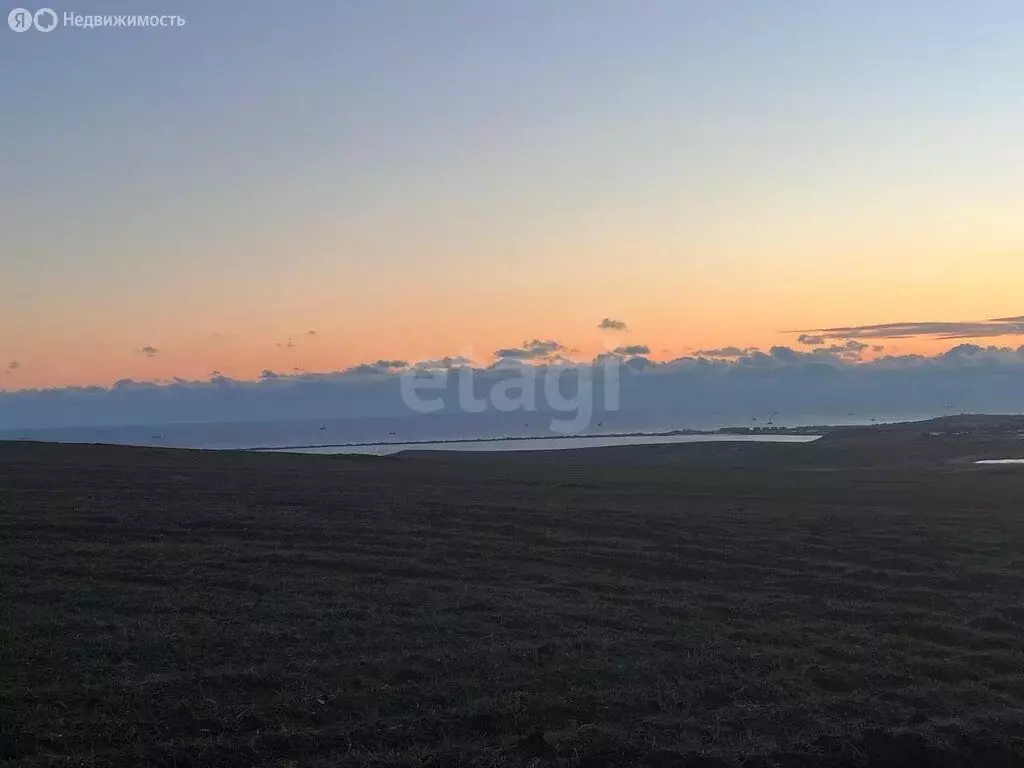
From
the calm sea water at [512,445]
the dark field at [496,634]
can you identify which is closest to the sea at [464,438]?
the calm sea water at [512,445]

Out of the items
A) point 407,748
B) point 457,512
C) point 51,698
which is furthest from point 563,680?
point 457,512

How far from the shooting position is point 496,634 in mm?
10008

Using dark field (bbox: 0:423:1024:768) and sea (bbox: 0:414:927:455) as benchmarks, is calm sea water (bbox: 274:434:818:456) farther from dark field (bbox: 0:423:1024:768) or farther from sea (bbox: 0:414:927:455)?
dark field (bbox: 0:423:1024:768)

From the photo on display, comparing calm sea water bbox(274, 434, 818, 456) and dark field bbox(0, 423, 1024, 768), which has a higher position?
dark field bbox(0, 423, 1024, 768)

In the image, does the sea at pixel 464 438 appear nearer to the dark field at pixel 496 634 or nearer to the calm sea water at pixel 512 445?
the calm sea water at pixel 512 445

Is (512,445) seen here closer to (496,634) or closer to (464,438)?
(464,438)

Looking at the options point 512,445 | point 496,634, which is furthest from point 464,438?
point 496,634

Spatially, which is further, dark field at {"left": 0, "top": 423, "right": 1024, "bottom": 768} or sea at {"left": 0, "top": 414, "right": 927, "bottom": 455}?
sea at {"left": 0, "top": 414, "right": 927, "bottom": 455}

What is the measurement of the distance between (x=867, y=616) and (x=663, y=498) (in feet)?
39.1

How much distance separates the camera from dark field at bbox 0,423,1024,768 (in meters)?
7.31

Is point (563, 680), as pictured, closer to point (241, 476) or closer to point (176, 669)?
point (176, 669)

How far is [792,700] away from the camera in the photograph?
848 centimetres

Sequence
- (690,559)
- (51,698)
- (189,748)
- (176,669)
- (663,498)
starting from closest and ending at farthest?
(189,748), (51,698), (176,669), (690,559), (663,498)

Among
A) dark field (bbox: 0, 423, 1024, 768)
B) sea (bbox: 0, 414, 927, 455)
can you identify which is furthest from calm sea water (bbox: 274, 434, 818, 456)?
dark field (bbox: 0, 423, 1024, 768)
